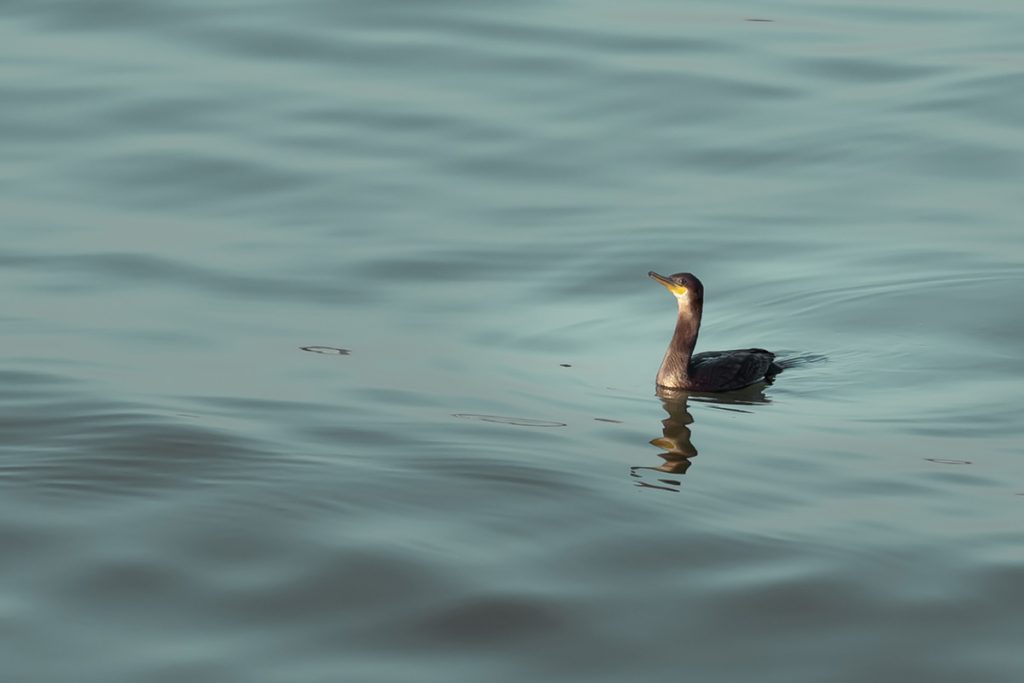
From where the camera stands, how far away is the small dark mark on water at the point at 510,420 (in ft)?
30.4

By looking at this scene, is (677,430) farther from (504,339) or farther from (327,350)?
(327,350)

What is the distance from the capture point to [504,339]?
11586 mm

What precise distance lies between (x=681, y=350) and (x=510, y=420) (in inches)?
83.1

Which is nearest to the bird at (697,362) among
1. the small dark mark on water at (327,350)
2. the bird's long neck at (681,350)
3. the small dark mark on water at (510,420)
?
the bird's long neck at (681,350)

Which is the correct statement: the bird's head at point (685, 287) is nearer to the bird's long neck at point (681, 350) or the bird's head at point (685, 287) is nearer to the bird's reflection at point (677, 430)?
the bird's long neck at point (681, 350)

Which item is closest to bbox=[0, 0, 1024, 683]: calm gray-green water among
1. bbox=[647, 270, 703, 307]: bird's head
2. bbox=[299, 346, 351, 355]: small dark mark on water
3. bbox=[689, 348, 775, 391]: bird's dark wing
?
bbox=[299, 346, 351, 355]: small dark mark on water

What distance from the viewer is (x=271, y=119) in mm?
17812

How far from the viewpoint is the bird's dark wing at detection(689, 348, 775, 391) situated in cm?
1092

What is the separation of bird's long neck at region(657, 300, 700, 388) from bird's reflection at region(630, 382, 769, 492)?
0.11 meters

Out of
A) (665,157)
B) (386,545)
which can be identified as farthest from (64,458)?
(665,157)

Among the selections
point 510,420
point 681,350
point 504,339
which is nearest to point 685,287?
point 681,350

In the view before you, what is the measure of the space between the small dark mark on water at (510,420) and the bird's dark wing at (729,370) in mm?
1707

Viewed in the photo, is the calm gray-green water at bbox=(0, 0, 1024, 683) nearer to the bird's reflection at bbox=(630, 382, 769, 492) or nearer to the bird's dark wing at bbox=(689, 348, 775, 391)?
the bird's reflection at bbox=(630, 382, 769, 492)

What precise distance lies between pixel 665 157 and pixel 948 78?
13.4 ft
